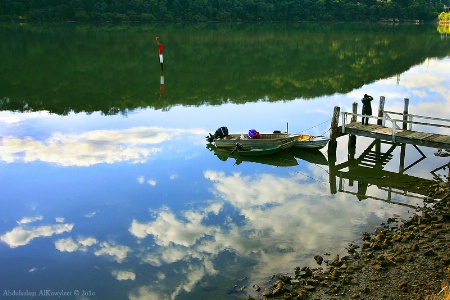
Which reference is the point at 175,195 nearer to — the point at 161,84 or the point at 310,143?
the point at 310,143

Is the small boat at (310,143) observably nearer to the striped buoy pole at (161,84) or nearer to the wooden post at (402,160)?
the wooden post at (402,160)

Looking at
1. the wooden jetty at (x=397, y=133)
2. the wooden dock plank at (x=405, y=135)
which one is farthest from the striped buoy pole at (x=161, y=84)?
the wooden dock plank at (x=405, y=135)

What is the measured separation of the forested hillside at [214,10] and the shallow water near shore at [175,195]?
88018mm

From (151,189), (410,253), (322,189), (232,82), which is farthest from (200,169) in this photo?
(232,82)

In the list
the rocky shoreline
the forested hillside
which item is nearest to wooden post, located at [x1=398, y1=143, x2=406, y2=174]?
the rocky shoreline

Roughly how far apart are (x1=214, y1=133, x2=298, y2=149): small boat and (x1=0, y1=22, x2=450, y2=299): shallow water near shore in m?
0.63

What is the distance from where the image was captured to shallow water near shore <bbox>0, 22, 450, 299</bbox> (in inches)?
537

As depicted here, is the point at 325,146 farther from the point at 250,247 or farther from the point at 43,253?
the point at 43,253

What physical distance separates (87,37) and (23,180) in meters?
62.5

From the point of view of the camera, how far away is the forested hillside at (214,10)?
116 m

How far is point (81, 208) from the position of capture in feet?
57.9

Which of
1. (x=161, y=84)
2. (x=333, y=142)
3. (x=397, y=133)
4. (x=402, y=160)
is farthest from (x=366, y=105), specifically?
(x=161, y=84)

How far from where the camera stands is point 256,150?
75.1 feet

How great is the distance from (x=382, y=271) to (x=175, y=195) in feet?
28.9
